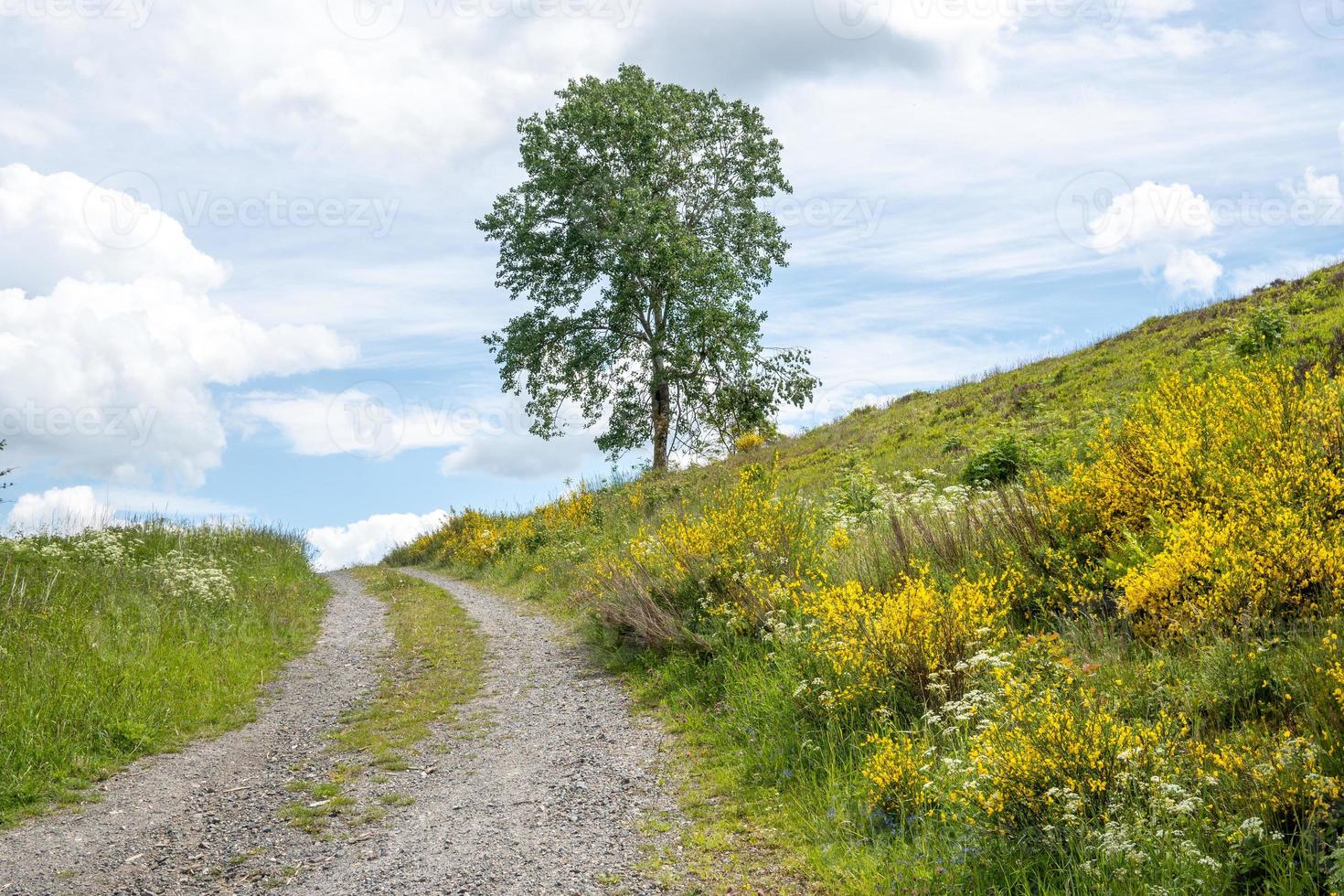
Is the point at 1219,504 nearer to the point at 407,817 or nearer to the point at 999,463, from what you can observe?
the point at 407,817

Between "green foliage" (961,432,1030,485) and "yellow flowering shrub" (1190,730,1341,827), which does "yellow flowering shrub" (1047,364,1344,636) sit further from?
"green foliage" (961,432,1030,485)

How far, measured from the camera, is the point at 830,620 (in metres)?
6.43

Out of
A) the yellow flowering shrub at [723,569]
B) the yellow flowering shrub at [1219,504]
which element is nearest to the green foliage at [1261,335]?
the yellow flowering shrub at [1219,504]

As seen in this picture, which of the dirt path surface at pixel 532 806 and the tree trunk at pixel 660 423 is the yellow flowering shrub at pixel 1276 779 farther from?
the tree trunk at pixel 660 423

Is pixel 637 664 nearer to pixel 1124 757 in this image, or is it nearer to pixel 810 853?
pixel 810 853

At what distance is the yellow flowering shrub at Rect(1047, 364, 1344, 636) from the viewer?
206 inches

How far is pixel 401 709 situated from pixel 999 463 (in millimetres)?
9506

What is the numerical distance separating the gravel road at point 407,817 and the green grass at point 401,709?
0.65ft

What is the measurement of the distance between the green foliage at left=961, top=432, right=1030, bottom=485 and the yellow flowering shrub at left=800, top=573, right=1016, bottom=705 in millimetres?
7190

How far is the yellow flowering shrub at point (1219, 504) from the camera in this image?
5.23m

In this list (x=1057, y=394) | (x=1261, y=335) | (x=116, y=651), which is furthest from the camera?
(x=1057, y=394)

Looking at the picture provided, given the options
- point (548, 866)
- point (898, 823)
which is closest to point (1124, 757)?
point (898, 823)

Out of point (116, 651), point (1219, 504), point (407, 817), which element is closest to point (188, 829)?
point (407, 817)

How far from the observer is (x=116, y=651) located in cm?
966
